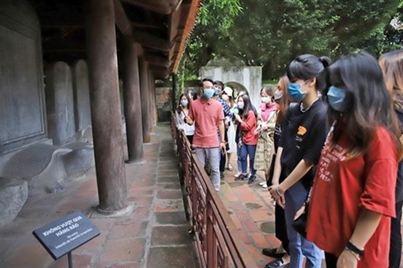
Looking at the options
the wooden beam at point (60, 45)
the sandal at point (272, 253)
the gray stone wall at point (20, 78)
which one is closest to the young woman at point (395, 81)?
the sandal at point (272, 253)

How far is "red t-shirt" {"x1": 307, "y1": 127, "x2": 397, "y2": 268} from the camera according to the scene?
1221 millimetres

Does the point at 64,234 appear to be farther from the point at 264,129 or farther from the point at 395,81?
the point at 264,129

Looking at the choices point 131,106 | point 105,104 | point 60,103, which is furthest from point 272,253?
point 60,103

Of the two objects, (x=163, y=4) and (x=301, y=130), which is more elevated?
(x=163, y=4)

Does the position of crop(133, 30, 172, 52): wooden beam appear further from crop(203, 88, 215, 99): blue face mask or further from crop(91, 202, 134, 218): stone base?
crop(91, 202, 134, 218): stone base

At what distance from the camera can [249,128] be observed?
5.46 meters

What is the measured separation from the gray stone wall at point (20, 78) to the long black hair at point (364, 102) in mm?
4333

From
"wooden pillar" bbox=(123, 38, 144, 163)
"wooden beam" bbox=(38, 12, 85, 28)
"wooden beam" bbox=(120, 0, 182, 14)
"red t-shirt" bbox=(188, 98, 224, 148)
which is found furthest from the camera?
"wooden pillar" bbox=(123, 38, 144, 163)

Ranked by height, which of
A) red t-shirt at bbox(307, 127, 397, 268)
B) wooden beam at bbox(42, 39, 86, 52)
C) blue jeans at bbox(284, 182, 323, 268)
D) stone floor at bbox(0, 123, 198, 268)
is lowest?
stone floor at bbox(0, 123, 198, 268)

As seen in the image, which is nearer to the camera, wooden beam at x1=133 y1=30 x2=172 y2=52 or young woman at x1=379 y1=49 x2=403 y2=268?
young woman at x1=379 y1=49 x2=403 y2=268

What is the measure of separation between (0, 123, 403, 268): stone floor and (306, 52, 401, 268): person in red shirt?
1.19 metres

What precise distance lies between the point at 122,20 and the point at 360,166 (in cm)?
452

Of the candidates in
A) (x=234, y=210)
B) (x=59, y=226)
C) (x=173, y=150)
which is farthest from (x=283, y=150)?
(x=173, y=150)

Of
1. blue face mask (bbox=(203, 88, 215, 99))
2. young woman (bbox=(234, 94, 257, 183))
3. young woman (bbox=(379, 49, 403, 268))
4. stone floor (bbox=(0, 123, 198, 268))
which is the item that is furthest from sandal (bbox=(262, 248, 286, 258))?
young woman (bbox=(234, 94, 257, 183))
